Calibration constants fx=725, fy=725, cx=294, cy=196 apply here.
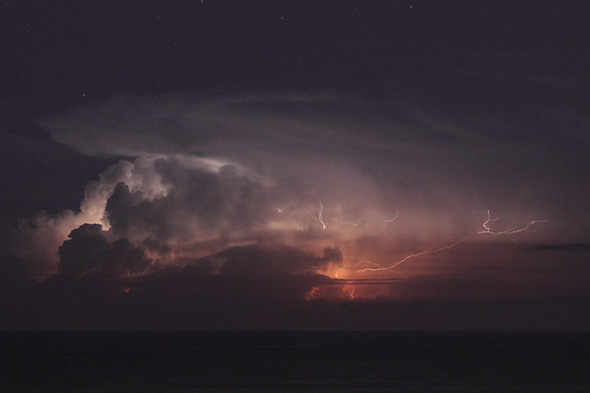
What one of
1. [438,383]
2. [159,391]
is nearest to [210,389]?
[159,391]

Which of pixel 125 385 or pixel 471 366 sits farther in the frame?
pixel 471 366

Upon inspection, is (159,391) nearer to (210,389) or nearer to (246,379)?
(210,389)

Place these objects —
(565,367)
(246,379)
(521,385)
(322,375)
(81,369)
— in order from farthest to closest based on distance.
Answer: (565,367)
(81,369)
(322,375)
(246,379)
(521,385)

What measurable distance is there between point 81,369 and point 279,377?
31.3 m

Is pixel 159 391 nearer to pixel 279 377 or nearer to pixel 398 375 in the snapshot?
pixel 279 377

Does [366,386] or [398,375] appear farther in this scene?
[398,375]

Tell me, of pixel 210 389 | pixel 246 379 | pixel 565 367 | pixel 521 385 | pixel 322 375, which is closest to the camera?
pixel 210 389

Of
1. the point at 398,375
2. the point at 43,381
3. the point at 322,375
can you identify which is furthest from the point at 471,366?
the point at 43,381

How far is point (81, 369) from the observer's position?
95750 mm

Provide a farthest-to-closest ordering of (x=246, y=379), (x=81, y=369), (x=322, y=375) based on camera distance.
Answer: (x=81, y=369), (x=322, y=375), (x=246, y=379)

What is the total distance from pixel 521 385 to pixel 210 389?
30127 mm

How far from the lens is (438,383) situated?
236 feet

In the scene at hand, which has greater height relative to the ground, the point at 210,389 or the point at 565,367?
the point at 565,367

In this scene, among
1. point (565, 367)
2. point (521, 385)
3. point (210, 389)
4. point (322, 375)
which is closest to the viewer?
point (210, 389)
